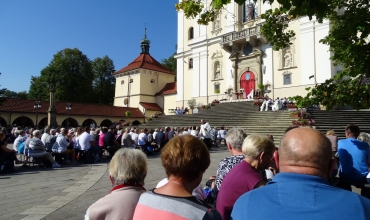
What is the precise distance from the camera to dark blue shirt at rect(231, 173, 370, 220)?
4.09ft

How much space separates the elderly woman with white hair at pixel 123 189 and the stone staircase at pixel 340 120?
1600 cm

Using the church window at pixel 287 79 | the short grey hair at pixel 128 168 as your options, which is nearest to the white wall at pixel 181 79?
the church window at pixel 287 79

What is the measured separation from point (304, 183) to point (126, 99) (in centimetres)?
4593

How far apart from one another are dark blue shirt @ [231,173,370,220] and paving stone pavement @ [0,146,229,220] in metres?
4.29

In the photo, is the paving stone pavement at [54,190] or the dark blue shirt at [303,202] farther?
the paving stone pavement at [54,190]

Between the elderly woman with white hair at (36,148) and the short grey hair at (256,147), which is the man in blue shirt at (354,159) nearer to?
the short grey hair at (256,147)

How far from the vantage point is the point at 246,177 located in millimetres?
2635

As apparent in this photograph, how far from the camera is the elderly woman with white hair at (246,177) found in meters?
2.60

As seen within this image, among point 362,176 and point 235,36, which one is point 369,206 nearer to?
point 362,176

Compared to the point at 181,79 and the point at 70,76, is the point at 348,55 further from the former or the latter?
the point at 70,76

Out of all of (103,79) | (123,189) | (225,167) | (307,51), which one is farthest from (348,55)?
(103,79)

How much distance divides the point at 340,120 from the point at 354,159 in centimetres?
1508

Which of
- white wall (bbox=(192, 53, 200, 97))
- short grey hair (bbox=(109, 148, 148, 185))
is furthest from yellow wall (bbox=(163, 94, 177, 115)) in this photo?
short grey hair (bbox=(109, 148, 148, 185))

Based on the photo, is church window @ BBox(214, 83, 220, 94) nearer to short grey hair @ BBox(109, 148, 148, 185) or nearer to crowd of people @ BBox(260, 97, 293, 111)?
crowd of people @ BBox(260, 97, 293, 111)
